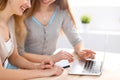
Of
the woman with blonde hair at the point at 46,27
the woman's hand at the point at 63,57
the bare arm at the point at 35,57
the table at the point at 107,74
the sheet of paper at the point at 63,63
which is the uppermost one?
the woman with blonde hair at the point at 46,27

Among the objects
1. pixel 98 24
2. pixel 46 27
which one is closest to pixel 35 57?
pixel 46 27

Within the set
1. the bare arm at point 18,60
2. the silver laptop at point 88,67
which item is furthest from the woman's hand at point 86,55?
the bare arm at point 18,60

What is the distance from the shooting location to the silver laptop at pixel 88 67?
133cm

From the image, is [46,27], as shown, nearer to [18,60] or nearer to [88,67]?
[18,60]

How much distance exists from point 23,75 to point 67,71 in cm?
23

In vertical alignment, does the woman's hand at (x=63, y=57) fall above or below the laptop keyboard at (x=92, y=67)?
above

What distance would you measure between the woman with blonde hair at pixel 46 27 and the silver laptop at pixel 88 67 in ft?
0.42

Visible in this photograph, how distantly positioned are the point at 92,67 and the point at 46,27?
469 mm

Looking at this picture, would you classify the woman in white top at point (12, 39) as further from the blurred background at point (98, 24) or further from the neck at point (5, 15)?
the blurred background at point (98, 24)

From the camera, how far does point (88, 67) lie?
55.4 inches

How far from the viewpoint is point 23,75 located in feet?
4.16

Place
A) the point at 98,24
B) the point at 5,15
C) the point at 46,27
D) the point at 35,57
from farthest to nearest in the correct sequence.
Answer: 1. the point at 98,24
2. the point at 46,27
3. the point at 35,57
4. the point at 5,15

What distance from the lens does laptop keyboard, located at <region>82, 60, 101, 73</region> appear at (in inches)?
53.2

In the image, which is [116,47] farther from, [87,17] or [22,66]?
[22,66]
